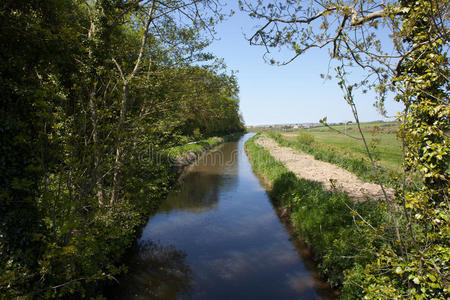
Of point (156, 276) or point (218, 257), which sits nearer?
point (156, 276)

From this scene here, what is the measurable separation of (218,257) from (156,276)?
185 cm

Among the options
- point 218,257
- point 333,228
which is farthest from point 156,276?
point 333,228

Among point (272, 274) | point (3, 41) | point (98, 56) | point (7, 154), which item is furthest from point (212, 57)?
point (272, 274)

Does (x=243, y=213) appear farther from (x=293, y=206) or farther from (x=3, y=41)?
(x=3, y=41)

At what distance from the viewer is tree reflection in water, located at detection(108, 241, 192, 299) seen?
19.2 feet

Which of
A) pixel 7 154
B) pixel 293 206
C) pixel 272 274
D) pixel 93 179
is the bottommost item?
pixel 272 274

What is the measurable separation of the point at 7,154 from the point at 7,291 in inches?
73.2

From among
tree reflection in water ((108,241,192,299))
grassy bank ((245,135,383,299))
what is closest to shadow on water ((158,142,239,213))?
tree reflection in water ((108,241,192,299))

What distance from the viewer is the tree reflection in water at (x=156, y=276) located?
5867mm

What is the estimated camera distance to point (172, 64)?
7.75 m

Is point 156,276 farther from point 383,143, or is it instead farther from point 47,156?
point 383,143

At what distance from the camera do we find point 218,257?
24.6ft

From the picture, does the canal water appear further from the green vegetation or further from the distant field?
the distant field

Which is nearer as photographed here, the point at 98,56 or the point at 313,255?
the point at 98,56
